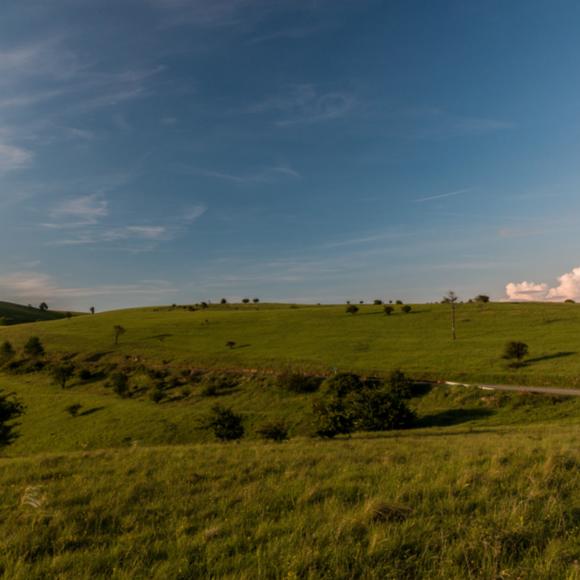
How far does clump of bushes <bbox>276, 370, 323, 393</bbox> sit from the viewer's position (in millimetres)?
53250

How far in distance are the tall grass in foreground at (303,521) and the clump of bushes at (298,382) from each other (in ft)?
139

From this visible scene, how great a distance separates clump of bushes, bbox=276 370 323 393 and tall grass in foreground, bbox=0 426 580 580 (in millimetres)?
42465

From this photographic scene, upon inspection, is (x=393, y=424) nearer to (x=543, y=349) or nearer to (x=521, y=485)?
(x=521, y=485)

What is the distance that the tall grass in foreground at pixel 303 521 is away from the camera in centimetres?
552

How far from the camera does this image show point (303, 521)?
6910 millimetres

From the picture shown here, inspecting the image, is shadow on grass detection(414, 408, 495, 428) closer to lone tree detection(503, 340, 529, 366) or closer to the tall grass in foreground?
lone tree detection(503, 340, 529, 366)

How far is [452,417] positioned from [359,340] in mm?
39677

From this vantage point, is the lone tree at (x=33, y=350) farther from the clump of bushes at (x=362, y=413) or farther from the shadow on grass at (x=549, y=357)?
the shadow on grass at (x=549, y=357)

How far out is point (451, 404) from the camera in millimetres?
43438

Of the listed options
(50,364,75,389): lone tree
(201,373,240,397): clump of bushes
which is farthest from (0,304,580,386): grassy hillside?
(50,364,75,389): lone tree

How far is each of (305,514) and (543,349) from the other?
6709 centimetres

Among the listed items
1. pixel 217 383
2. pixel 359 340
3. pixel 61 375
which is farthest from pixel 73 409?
pixel 359 340

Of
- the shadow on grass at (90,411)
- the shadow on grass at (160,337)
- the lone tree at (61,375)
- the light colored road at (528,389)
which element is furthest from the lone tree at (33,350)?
the light colored road at (528,389)

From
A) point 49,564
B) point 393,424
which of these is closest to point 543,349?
point 393,424
